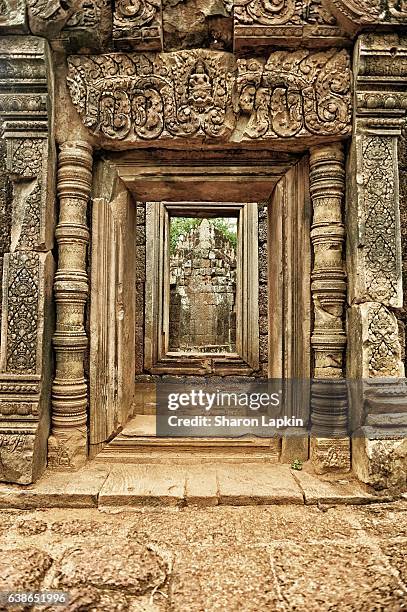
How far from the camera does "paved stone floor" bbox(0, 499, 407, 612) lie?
156cm

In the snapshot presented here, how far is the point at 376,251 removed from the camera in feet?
8.32

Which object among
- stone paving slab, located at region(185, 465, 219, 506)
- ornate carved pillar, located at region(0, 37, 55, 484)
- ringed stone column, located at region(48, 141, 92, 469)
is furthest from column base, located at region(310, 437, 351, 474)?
ornate carved pillar, located at region(0, 37, 55, 484)

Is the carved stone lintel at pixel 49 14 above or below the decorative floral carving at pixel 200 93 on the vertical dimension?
above

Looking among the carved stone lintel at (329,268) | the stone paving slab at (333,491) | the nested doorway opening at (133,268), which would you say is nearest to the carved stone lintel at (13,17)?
the nested doorway opening at (133,268)

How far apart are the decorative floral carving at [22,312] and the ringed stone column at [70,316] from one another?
0.55 ft

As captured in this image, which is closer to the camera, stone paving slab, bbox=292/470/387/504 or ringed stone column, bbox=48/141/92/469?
stone paving slab, bbox=292/470/387/504

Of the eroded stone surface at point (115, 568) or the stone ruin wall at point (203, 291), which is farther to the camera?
the stone ruin wall at point (203, 291)

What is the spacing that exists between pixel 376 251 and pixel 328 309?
490mm

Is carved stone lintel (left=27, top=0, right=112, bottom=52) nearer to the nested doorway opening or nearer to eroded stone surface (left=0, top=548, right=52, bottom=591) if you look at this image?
the nested doorway opening

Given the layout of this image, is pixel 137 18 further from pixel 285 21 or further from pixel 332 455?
pixel 332 455

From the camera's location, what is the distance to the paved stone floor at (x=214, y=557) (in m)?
1.56

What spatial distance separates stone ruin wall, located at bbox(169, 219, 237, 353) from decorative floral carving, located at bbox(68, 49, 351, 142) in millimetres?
5888

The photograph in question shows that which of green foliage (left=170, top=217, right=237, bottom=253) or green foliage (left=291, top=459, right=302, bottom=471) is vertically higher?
green foliage (left=170, top=217, right=237, bottom=253)

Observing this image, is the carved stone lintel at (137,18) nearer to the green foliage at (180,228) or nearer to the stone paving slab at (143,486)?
the stone paving slab at (143,486)
